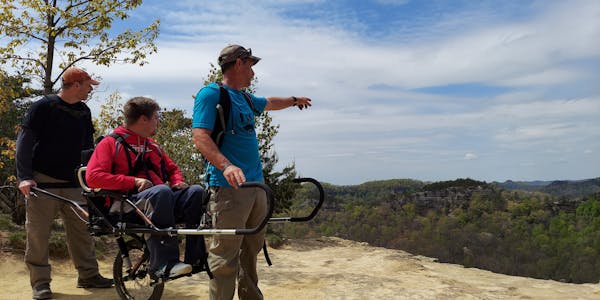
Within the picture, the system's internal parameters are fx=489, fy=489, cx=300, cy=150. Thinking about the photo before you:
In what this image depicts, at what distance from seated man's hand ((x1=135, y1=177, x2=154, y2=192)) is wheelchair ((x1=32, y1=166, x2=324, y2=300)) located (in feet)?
0.37

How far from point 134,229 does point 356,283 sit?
3409 mm

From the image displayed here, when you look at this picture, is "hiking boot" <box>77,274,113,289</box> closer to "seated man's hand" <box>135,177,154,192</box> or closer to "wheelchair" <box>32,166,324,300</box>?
"wheelchair" <box>32,166,324,300</box>

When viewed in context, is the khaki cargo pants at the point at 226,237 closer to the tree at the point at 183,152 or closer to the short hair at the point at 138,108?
the short hair at the point at 138,108

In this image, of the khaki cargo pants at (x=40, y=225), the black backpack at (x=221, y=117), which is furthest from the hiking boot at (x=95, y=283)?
the black backpack at (x=221, y=117)

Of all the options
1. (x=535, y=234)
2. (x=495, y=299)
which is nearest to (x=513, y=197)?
(x=535, y=234)

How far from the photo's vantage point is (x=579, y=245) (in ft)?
77.3

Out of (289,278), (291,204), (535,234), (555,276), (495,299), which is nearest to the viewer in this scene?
(495,299)

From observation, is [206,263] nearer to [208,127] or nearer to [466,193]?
[208,127]

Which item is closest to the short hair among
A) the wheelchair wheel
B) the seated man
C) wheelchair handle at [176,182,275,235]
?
the seated man

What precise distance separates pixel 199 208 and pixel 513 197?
39.6 meters

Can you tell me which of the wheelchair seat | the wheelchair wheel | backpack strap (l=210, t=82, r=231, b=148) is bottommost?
the wheelchair wheel

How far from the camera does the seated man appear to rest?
10.9 ft

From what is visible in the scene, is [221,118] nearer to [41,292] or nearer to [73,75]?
[73,75]

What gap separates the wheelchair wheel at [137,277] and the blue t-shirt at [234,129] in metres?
1.19
